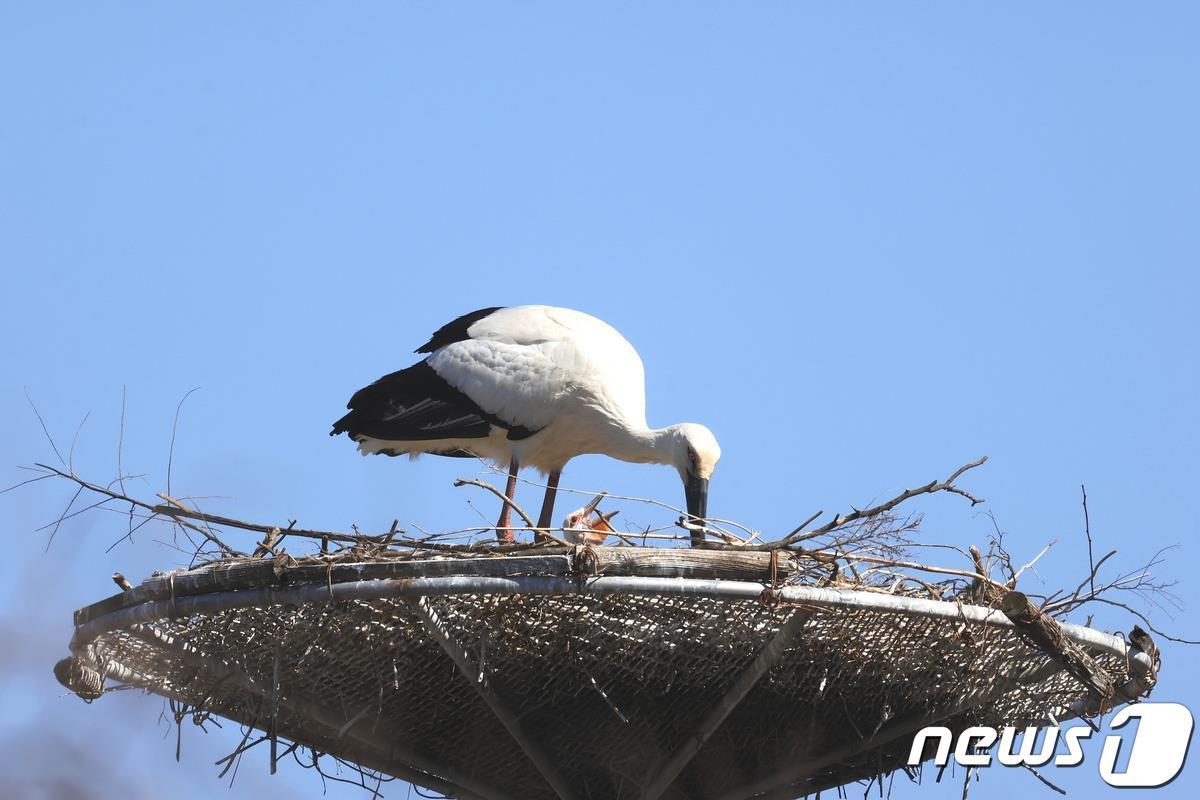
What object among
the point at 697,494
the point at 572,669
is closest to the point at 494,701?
the point at 572,669

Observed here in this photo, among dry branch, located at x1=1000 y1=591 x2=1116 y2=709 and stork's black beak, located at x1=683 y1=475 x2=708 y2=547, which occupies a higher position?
stork's black beak, located at x1=683 y1=475 x2=708 y2=547

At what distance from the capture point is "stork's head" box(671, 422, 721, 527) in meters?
9.96

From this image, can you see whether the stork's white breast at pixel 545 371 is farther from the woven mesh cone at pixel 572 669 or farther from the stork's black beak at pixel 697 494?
the woven mesh cone at pixel 572 669

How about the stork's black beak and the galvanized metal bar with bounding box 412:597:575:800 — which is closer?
the galvanized metal bar with bounding box 412:597:575:800

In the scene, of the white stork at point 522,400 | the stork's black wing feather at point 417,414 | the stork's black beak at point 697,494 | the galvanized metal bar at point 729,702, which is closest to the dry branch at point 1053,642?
the galvanized metal bar at point 729,702

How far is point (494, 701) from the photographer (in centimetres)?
765

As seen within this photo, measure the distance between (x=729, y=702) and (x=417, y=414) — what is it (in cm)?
369

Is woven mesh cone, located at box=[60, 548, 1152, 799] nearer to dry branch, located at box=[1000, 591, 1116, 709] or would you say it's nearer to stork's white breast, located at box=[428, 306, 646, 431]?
dry branch, located at box=[1000, 591, 1116, 709]

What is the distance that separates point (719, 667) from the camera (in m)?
7.48

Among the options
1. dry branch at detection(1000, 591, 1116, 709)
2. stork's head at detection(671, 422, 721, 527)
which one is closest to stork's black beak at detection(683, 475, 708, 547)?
Answer: stork's head at detection(671, 422, 721, 527)

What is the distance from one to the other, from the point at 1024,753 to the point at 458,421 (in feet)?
12.7

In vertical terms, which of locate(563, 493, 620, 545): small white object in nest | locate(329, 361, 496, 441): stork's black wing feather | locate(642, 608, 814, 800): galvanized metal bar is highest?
locate(329, 361, 496, 441): stork's black wing feather

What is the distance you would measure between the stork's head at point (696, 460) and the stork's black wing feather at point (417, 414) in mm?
1120

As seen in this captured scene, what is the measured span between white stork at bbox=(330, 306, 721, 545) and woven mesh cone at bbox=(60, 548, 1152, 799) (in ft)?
7.60
